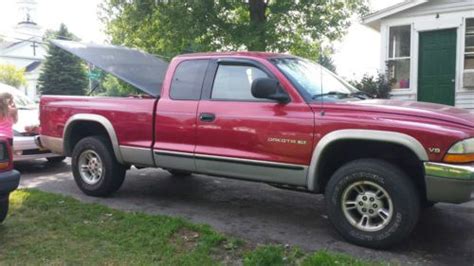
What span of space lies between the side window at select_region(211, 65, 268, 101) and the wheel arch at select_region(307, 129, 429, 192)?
3.37 ft

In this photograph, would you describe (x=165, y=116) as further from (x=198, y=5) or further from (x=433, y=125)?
(x=198, y=5)

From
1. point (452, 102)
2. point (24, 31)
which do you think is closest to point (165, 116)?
point (452, 102)

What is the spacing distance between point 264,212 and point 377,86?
879 centimetres

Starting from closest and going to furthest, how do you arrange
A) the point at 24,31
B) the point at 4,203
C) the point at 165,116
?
the point at 4,203 → the point at 165,116 → the point at 24,31

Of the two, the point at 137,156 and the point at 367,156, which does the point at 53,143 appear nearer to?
the point at 137,156

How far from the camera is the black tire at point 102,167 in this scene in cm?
658

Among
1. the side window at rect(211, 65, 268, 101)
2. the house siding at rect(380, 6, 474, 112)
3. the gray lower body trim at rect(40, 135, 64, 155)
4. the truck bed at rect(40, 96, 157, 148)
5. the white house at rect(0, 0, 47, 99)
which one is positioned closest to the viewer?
the side window at rect(211, 65, 268, 101)

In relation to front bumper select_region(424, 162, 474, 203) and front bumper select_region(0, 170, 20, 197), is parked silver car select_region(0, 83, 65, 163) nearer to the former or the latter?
front bumper select_region(0, 170, 20, 197)

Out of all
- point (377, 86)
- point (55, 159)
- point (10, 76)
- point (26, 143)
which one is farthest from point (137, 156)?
point (10, 76)

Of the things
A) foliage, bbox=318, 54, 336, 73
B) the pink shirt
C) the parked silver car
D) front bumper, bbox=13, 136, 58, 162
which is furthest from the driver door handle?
front bumper, bbox=13, 136, 58, 162

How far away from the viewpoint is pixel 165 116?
6047 millimetres

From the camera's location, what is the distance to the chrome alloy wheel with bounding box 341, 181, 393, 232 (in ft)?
15.3

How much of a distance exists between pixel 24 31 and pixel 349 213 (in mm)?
78047

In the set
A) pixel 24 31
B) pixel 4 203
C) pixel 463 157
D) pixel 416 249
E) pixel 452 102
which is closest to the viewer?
pixel 463 157
